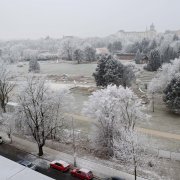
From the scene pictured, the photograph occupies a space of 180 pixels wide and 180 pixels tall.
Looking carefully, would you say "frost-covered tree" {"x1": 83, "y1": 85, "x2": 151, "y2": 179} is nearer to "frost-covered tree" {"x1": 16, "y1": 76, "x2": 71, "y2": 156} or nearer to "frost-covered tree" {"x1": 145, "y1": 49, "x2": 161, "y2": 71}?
"frost-covered tree" {"x1": 16, "y1": 76, "x2": 71, "y2": 156}

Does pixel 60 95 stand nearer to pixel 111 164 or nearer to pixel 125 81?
pixel 111 164

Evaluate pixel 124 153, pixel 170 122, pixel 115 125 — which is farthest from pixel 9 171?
pixel 170 122

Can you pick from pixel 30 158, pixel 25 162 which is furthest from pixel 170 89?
pixel 25 162

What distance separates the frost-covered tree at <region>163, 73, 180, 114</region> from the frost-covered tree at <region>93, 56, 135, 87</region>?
12.2 m

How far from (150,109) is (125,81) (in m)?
11.6

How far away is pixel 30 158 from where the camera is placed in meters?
26.4

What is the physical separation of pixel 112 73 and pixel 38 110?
85.0ft

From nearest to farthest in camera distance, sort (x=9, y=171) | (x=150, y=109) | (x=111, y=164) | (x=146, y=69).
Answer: (x=9, y=171) < (x=111, y=164) < (x=150, y=109) < (x=146, y=69)

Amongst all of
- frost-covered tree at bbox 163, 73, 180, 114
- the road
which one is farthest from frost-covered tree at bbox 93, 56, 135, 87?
the road

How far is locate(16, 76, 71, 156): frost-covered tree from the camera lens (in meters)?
27.2

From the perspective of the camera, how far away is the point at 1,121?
31141 mm

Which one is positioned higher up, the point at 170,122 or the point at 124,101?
the point at 124,101

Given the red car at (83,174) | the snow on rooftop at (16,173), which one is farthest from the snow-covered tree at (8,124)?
the snow on rooftop at (16,173)

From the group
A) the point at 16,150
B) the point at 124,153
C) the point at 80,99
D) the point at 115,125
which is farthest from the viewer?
the point at 80,99
